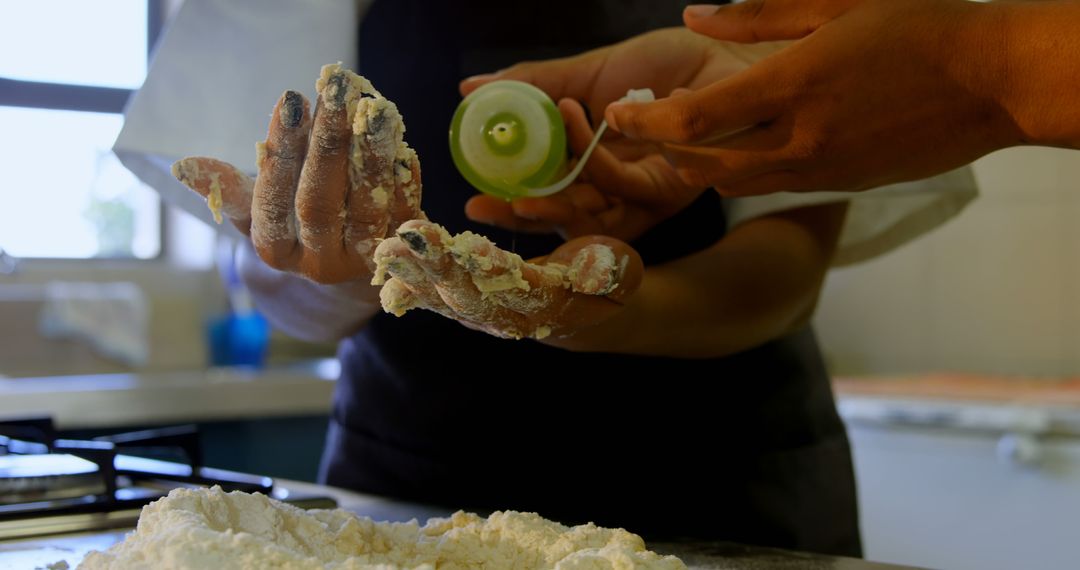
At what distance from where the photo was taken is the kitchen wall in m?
2.27

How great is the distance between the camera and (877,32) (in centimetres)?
60

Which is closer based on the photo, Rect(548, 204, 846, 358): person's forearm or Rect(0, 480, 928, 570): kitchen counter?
Rect(0, 480, 928, 570): kitchen counter

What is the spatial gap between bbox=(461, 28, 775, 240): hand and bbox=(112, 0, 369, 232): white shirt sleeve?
0.47 ft

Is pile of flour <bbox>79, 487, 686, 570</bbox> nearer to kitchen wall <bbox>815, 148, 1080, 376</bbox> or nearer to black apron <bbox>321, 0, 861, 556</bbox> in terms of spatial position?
black apron <bbox>321, 0, 861, 556</bbox>

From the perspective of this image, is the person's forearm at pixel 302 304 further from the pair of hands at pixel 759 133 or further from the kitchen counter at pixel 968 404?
the kitchen counter at pixel 968 404

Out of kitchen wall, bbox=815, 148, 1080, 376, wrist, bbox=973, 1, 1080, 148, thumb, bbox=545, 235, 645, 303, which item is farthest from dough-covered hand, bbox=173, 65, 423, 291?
kitchen wall, bbox=815, 148, 1080, 376

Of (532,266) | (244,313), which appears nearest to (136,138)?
(532,266)

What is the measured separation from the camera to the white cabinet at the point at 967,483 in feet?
5.45

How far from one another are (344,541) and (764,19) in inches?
15.7

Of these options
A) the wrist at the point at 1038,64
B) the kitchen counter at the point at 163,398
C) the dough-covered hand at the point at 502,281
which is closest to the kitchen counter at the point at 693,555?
the dough-covered hand at the point at 502,281

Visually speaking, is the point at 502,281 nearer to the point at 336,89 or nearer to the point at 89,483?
the point at 336,89

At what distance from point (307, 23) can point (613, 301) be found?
1.33ft

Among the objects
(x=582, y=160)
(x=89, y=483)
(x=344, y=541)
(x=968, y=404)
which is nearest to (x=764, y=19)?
(x=582, y=160)

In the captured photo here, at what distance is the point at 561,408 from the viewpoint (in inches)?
37.2
